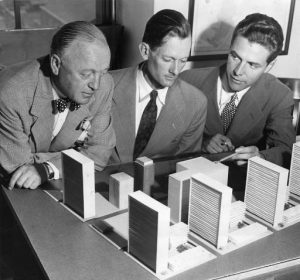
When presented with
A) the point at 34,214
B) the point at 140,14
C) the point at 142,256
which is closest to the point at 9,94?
the point at 34,214

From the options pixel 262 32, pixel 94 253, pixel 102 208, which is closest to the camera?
pixel 94 253

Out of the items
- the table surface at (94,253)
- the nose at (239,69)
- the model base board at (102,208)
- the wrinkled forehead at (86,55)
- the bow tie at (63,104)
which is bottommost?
the model base board at (102,208)

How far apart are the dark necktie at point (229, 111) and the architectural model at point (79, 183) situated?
4.53 feet

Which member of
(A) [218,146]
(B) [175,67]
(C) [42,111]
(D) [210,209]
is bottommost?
(A) [218,146]

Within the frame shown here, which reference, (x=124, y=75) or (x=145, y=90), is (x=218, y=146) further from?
(x=124, y=75)

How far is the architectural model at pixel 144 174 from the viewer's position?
6.25 ft

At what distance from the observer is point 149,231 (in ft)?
4.74

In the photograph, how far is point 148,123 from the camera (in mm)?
2654

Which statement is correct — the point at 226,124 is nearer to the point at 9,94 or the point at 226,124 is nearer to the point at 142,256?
the point at 9,94

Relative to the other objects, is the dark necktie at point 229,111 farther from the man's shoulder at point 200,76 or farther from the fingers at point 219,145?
the fingers at point 219,145

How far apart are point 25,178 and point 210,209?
32.6 inches

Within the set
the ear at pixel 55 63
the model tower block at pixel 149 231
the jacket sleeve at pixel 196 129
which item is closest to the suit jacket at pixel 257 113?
the jacket sleeve at pixel 196 129

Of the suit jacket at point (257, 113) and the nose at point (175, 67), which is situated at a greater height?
the nose at point (175, 67)

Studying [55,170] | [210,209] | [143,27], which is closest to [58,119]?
[55,170]
